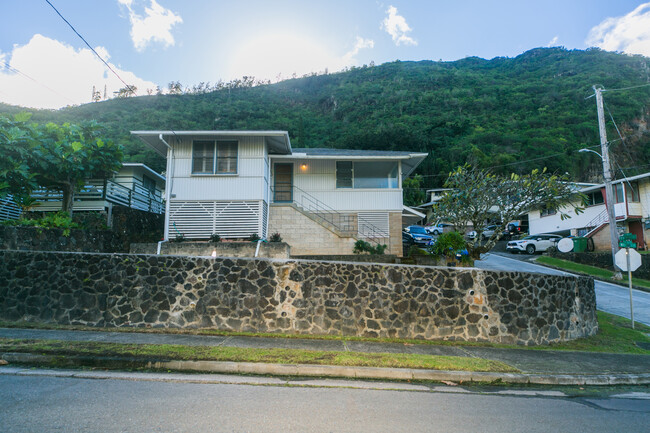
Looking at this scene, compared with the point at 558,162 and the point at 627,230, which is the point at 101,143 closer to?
the point at 627,230

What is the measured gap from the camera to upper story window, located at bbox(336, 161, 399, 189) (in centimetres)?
1922

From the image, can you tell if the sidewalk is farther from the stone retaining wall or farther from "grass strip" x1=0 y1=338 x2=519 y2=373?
the stone retaining wall

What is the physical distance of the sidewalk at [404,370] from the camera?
652 cm

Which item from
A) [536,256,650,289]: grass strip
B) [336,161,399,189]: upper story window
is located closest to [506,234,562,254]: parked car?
[536,256,650,289]: grass strip

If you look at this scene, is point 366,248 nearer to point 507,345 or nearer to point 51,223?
point 507,345

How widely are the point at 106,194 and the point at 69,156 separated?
4.47 m

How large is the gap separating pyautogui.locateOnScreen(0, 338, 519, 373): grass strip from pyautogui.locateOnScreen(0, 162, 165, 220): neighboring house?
39.9ft

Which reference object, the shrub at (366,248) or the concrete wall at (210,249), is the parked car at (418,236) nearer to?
the shrub at (366,248)

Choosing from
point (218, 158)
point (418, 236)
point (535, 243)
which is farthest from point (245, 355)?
point (535, 243)

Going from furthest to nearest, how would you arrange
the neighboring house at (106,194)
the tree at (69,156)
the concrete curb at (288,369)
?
the neighboring house at (106,194)
the tree at (69,156)
the concrete curb at (288,369)

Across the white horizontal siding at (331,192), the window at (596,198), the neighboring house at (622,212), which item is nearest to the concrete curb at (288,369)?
the white horizontal siding at (331,192)

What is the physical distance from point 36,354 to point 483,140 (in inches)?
2289

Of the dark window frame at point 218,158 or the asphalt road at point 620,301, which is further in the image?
the dark window frame at point 218,158

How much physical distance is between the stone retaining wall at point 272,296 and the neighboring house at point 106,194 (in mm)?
9123
